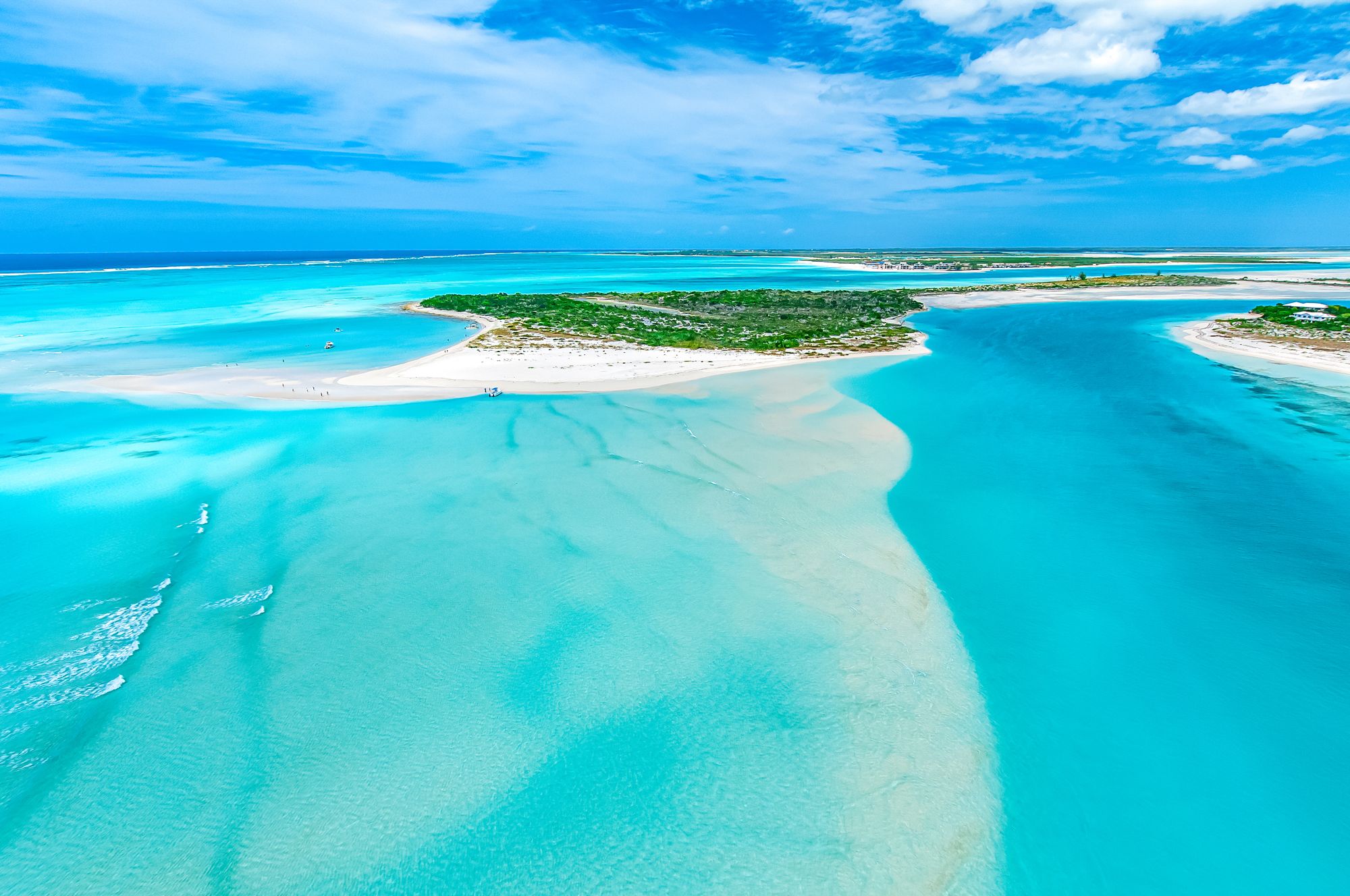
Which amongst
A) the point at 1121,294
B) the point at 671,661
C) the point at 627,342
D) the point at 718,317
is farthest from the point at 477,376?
the point at 1121,294

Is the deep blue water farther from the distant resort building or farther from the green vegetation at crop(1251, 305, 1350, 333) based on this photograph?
the distant resort building

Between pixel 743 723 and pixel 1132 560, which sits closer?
pixel 743 723

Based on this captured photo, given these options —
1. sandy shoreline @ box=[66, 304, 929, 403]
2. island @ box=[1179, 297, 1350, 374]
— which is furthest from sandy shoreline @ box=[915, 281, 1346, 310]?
sandy shoreline @ box=[66, 304, 929, 403]

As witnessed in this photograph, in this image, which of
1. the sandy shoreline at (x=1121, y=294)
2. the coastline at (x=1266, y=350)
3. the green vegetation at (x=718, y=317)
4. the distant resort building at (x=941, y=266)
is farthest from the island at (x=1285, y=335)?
the distant resort building at (x=941, y=266)

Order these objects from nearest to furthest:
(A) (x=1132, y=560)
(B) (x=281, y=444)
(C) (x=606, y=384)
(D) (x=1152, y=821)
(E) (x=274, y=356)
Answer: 1. (D) (x=1152, y=821)
2. (A) (x=1132, y=560)
3. (B) (x=281, y=444)
4. (C) (x=606, y=384)
5. (E) (x=274, y=356)

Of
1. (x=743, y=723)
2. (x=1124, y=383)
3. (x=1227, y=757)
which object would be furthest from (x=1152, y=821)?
(x=1124, y=383)

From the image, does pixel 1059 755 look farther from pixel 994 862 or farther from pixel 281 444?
pixel 281 444
